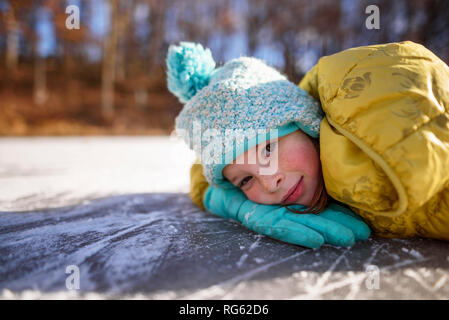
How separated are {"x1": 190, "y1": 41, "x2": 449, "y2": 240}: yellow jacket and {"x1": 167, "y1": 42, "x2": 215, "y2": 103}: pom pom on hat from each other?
538 millimetres

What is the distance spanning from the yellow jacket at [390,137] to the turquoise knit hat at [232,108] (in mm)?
127

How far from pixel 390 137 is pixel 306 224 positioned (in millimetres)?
358

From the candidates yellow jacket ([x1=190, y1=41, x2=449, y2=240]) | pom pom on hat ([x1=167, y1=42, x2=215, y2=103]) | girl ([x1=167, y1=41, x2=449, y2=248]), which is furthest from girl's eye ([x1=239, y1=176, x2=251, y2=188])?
pom pom on hat ([x1=167, y1=42, x2=215, y2=103])

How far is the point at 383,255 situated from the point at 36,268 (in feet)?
3.15

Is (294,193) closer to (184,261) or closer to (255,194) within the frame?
(255,194)

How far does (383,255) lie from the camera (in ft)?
2.55

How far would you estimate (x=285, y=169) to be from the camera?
0.93 m

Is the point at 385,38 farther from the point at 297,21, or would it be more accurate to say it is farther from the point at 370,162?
the point at 370,162

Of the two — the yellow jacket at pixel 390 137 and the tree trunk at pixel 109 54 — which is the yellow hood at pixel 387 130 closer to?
the yellow jacket at pixel 390 137

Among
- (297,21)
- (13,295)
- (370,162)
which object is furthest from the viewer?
(297,21)

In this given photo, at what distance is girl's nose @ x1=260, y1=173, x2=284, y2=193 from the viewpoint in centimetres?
92

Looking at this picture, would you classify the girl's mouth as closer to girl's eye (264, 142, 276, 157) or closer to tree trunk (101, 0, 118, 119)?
girl's eye (264, 142, 276, 157)

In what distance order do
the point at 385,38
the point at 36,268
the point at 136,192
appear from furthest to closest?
the point at 385,38, the point at 136,192, the point at 36,268

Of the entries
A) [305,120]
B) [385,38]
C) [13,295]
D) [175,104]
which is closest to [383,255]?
[305,120]
